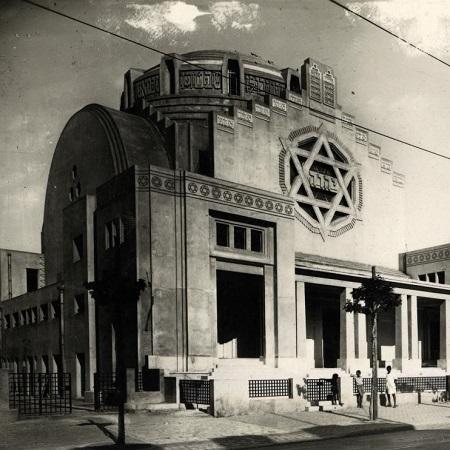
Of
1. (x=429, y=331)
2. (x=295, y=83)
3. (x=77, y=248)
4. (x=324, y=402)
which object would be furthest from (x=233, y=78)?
(x=324, y=402)

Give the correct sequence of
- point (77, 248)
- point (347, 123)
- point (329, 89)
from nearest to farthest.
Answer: point (77, 248), point (347, 123), point (329, 89)

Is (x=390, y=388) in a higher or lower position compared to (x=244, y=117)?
lower

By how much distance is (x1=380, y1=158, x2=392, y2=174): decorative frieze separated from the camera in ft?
141

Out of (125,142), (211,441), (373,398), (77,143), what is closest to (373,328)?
(373,398)

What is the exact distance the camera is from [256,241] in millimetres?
32406

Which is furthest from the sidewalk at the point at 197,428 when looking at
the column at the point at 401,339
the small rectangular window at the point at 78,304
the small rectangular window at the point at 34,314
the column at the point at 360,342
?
the small rectangular window at the point at 34,314

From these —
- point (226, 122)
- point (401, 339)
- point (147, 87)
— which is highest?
point (147, 87)

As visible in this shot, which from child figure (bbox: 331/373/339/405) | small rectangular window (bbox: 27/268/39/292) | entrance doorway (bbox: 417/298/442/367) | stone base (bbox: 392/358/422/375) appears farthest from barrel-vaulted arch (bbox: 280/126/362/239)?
small rectangular window (bbox: 27/268/39/292)

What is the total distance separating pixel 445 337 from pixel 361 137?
13466 millimetres

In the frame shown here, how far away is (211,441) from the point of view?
16.5m

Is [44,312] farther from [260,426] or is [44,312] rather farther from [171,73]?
[260,426]

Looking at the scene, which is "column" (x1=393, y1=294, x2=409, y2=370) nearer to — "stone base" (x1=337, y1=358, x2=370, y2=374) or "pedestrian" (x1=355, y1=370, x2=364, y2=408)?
"stone base" (x1=337, y1=358, x2=370, y2=374)

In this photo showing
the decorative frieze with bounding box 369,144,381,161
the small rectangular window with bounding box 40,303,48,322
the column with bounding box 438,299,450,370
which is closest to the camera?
the column with bounding box 438,299,450,370

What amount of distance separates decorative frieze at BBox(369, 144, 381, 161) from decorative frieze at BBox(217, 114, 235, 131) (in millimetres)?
11513
